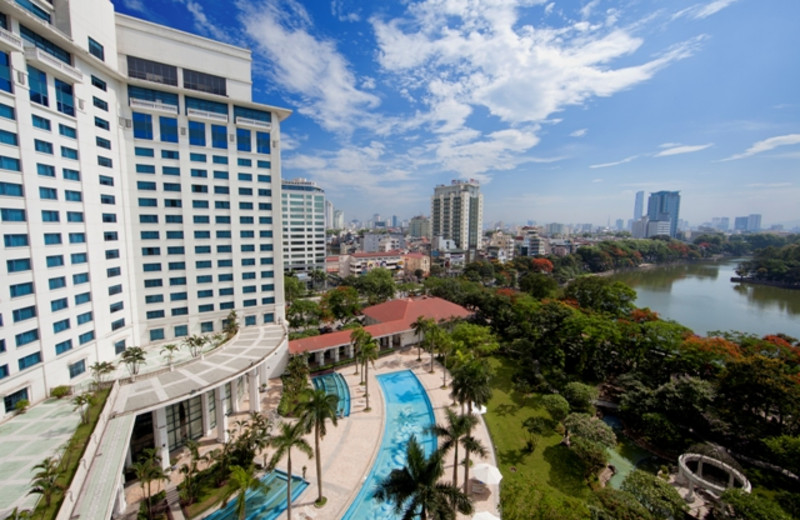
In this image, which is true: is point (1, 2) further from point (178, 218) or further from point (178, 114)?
point (178, 218)

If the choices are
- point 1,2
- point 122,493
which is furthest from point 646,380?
point 1,2

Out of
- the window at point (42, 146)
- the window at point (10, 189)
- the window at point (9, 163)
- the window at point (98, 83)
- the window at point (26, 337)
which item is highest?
the window at point (98, 83)

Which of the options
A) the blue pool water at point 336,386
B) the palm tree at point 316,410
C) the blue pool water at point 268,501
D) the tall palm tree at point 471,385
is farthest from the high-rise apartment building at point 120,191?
the tall palm tree at point 471,385

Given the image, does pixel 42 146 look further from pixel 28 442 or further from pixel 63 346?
pixel 28 442

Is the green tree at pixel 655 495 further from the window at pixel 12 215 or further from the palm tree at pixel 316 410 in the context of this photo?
the window at pixel 12 215

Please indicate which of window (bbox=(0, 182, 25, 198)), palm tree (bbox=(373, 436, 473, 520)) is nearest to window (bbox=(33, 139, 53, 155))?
window (bbox=(0, 182, 25, 198))

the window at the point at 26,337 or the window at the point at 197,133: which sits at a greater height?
the window at the point at 197,133

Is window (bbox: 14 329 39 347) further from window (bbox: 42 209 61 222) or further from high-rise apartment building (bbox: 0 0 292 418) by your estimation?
window (bbox: 42 209 61 222)
